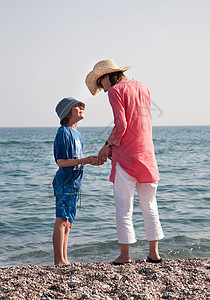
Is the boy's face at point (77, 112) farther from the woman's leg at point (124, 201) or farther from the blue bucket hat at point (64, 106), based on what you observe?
the woman's leg at point (124, 201)

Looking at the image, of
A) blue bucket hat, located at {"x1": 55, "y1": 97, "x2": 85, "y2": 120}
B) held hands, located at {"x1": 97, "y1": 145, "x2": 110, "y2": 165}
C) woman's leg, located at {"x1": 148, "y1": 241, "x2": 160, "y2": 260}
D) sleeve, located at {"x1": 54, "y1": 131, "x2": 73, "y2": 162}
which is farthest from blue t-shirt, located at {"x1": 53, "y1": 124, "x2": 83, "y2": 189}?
woman's leg, located at {"x1": 148, "y1": 241, "x2": 160, "y2": 260}

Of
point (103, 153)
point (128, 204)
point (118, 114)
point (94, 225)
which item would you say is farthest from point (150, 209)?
point (94, 225)

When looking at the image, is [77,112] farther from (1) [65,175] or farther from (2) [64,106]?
(1) [65,175]

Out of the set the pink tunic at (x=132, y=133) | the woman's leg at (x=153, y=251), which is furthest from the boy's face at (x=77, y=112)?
the woman's leg at (x=153, y=251)

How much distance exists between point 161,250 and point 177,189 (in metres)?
5.23

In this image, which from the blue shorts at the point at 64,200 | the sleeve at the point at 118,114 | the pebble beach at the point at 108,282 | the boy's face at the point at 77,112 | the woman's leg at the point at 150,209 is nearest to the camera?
the pebble beach at the point at 108,282

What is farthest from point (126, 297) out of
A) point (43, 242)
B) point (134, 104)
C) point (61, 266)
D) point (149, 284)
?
point (43, 242)

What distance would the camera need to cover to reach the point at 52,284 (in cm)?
312

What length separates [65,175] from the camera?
12.9 feet

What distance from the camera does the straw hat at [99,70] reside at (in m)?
3.74

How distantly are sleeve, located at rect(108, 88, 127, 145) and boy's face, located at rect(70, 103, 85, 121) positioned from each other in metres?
0.62

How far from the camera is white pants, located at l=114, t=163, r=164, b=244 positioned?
358cm

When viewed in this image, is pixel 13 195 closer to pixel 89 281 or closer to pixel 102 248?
pixel 102 248

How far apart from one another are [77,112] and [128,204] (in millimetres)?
1160
